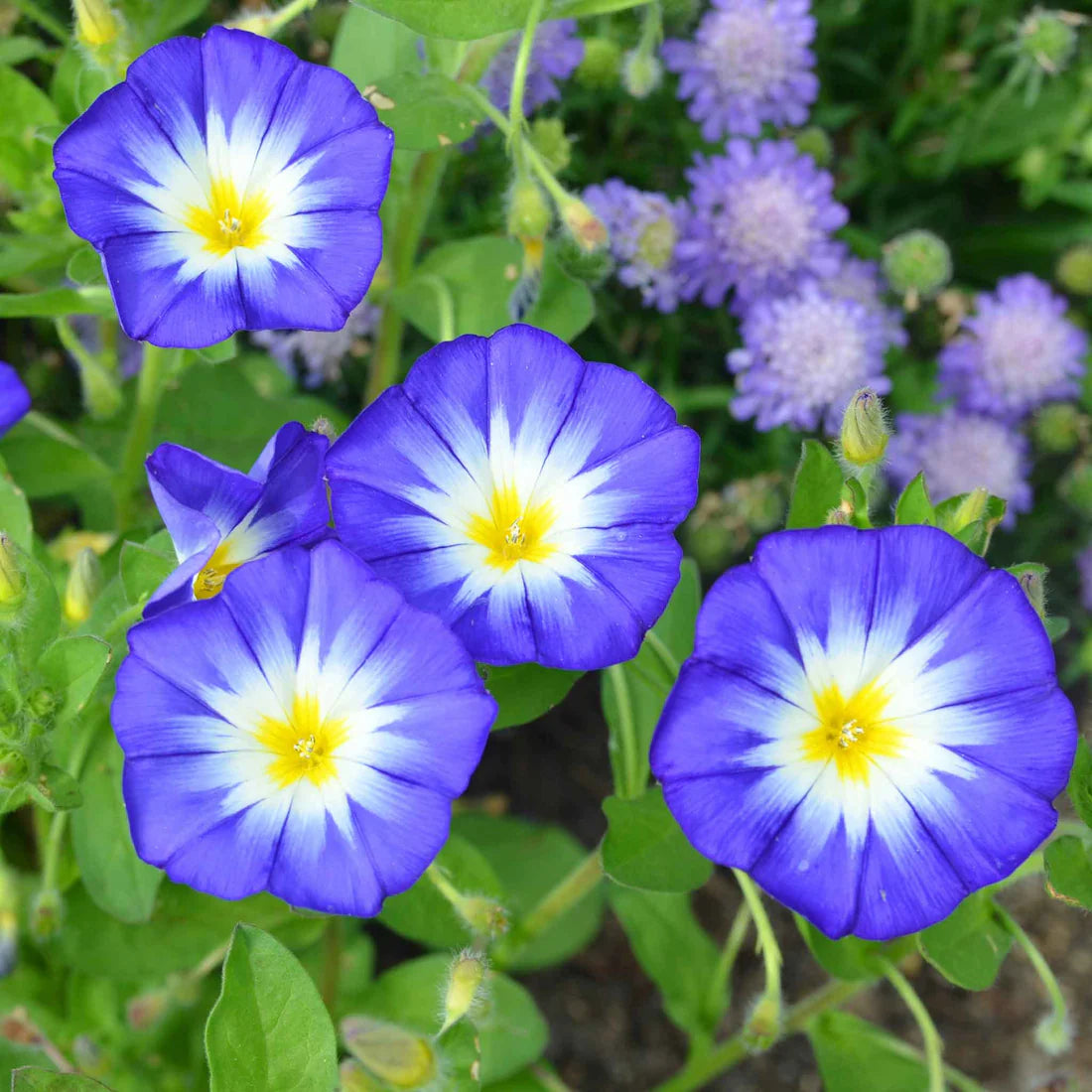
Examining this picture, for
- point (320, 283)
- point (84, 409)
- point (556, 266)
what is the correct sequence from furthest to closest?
point (84, 409) < point (556, 266) < point (320, 283)

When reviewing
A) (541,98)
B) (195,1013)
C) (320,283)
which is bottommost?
(195,1013)

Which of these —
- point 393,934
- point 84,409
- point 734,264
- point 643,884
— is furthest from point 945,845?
point 84,409

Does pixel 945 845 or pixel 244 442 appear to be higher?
pixel 244 442

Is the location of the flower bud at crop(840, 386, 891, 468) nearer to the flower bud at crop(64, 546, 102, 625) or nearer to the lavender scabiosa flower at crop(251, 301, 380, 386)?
the flower bud at crop(64, 546, 102, 625)

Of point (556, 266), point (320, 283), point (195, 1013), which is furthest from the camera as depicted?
point (195, 1013)

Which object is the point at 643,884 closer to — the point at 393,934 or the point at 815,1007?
the point at 815,1007

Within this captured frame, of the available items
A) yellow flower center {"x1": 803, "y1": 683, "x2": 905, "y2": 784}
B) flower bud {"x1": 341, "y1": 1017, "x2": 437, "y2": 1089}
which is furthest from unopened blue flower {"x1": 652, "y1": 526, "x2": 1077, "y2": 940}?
flower bud {"x1": 341, "y1": 1017, "x2": 437, "y2": 1089}

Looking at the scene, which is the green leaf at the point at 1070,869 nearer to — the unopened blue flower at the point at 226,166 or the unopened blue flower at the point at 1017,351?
the unopened blue flower at the point at 226,166

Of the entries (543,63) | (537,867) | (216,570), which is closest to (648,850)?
(216,570)
